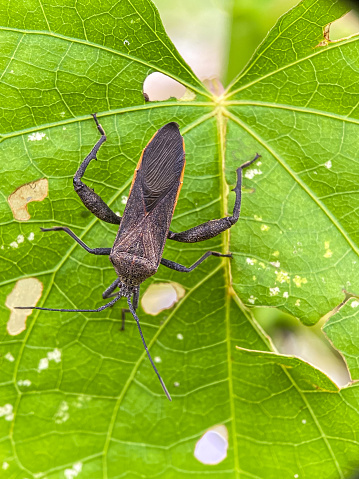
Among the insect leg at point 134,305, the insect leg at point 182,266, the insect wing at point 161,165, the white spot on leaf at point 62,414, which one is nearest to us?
the insect wing at point 161,165

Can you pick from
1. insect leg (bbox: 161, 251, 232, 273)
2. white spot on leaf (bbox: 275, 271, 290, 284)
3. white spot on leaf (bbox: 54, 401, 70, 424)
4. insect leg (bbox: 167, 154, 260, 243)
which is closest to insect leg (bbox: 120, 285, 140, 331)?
insect leg (bbox: 161, 251, 232, 273)

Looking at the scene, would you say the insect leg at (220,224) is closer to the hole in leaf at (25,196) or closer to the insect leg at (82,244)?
the insect leg at (82,244)

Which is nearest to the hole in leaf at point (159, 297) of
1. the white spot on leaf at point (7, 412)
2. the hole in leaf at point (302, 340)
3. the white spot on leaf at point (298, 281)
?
the hole in leaf at point (302, 340)

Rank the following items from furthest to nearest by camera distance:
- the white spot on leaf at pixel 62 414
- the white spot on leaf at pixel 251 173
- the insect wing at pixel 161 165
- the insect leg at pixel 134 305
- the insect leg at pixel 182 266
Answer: the white spot on leaf at pixel 62 414 → the insect leg at pixel 134 305 → the insect leg at pixel 182 266 → the white spot on leaf at pixel 251 173 → the insect wing at pixel 161 165

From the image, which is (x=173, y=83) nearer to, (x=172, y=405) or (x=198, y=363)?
(x=198, y=363)

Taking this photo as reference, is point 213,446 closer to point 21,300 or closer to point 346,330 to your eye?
point 346,330

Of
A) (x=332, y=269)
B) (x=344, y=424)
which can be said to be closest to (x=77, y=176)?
(x=332, y=269)

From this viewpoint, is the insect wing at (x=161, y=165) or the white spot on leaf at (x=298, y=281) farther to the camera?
the white spot on leaf at (x=298, y=281)
